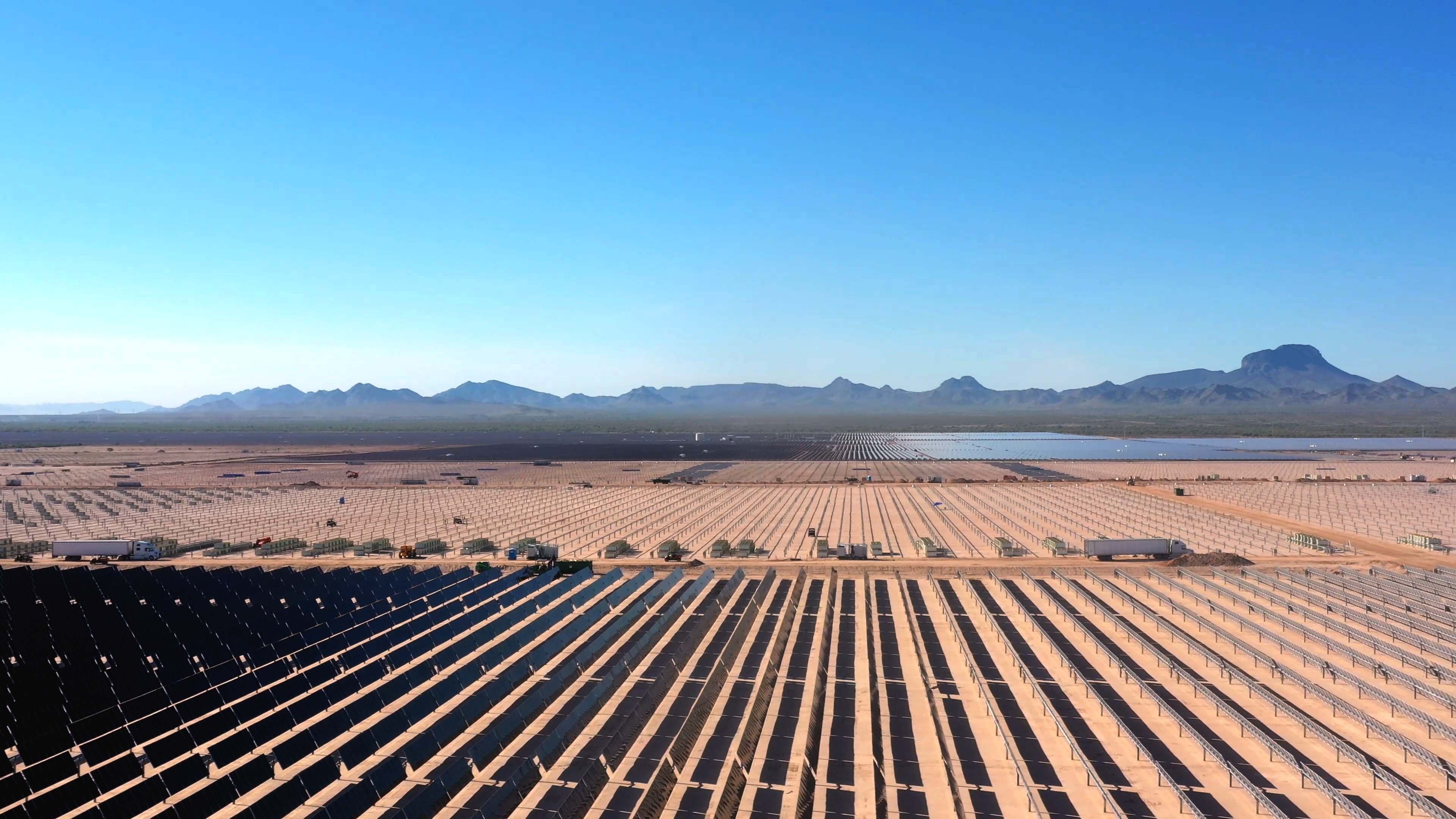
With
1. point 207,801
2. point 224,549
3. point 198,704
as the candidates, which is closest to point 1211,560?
point 207,801

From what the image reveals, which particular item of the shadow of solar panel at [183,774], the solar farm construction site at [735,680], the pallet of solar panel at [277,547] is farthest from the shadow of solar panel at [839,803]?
the pallet of solar panel at [277,547]

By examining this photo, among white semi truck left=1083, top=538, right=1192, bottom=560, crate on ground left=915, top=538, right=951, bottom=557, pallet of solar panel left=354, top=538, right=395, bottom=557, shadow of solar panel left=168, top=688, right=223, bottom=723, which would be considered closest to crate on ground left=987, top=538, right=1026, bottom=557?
crate on ground left=915, top=538, right=951, bottom=557

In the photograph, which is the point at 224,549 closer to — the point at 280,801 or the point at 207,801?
the point at 207,801

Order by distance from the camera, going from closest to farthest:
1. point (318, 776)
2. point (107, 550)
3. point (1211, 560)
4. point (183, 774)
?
point (183, 774), point (318, 776), point (1211, 560), point (107, 550)

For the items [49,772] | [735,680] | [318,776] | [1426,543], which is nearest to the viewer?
[318,776]

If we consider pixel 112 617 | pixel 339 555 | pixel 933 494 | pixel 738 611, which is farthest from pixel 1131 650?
pixel 933 494

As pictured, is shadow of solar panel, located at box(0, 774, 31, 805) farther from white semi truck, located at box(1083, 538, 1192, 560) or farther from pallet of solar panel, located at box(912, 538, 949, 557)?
white semi truck, located at box(1083, 538, 1192, 560)
